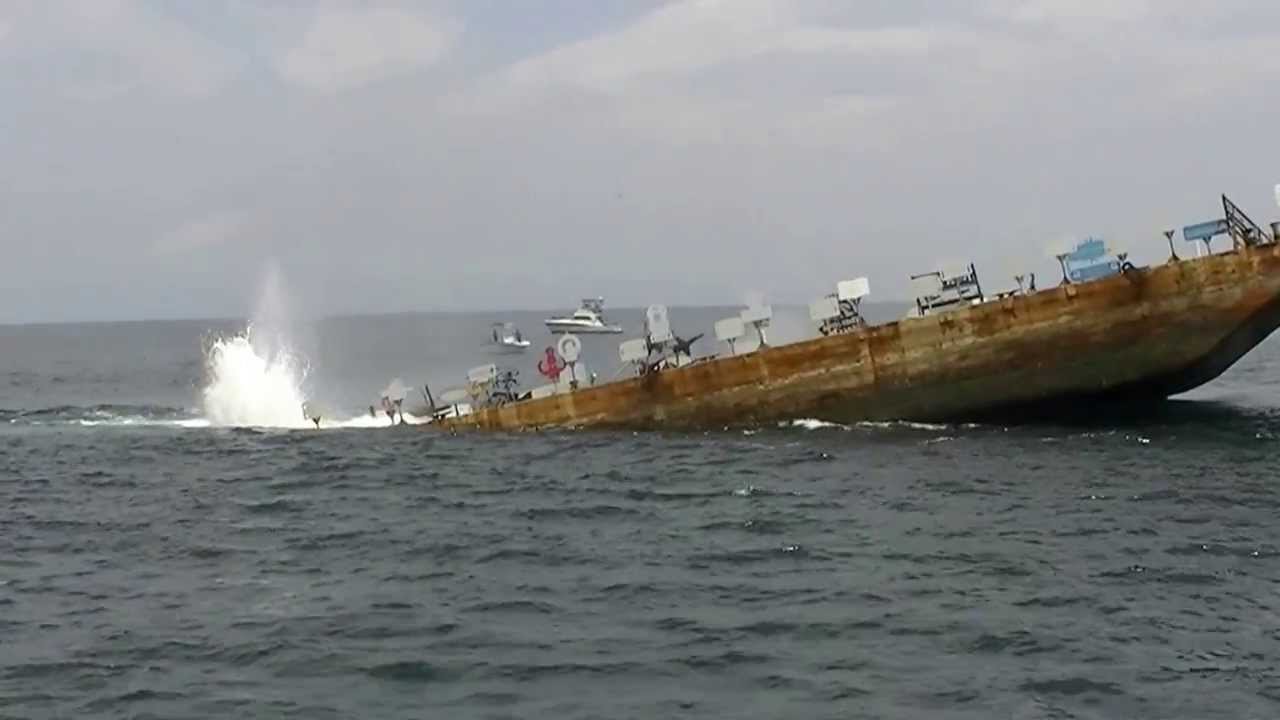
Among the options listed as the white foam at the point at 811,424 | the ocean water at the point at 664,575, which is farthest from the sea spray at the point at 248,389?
the white foam at the point at 811,424

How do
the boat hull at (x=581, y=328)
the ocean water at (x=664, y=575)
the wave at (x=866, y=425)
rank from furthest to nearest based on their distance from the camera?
1. the boat hull at (x=581, y=328)
2. the wave at (x=866, y=425)
3. the ocean water at (x=664, y=575)

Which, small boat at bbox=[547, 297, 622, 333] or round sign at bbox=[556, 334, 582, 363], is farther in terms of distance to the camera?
small boat at bbox=[547, 297, 622, 333]

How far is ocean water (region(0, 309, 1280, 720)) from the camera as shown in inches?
679

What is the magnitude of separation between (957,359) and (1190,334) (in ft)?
22.8

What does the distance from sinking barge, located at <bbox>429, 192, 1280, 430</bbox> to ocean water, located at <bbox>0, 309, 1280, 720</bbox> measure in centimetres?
125

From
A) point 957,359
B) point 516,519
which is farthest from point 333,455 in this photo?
point 957,359

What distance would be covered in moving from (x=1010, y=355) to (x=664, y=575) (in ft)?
63.7

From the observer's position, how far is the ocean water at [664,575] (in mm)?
17234

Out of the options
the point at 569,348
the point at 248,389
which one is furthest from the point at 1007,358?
the point at 248,389

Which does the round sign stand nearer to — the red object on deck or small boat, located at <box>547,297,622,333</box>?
the red object on deck

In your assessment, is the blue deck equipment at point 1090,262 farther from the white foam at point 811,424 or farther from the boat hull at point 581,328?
the boat hull at point 581,328

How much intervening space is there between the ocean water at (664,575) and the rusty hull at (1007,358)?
3.99 ft

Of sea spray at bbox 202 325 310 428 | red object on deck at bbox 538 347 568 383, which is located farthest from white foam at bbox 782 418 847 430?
sea spray at bbox 202 325 310 428

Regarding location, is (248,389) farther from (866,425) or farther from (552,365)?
(866,425)
